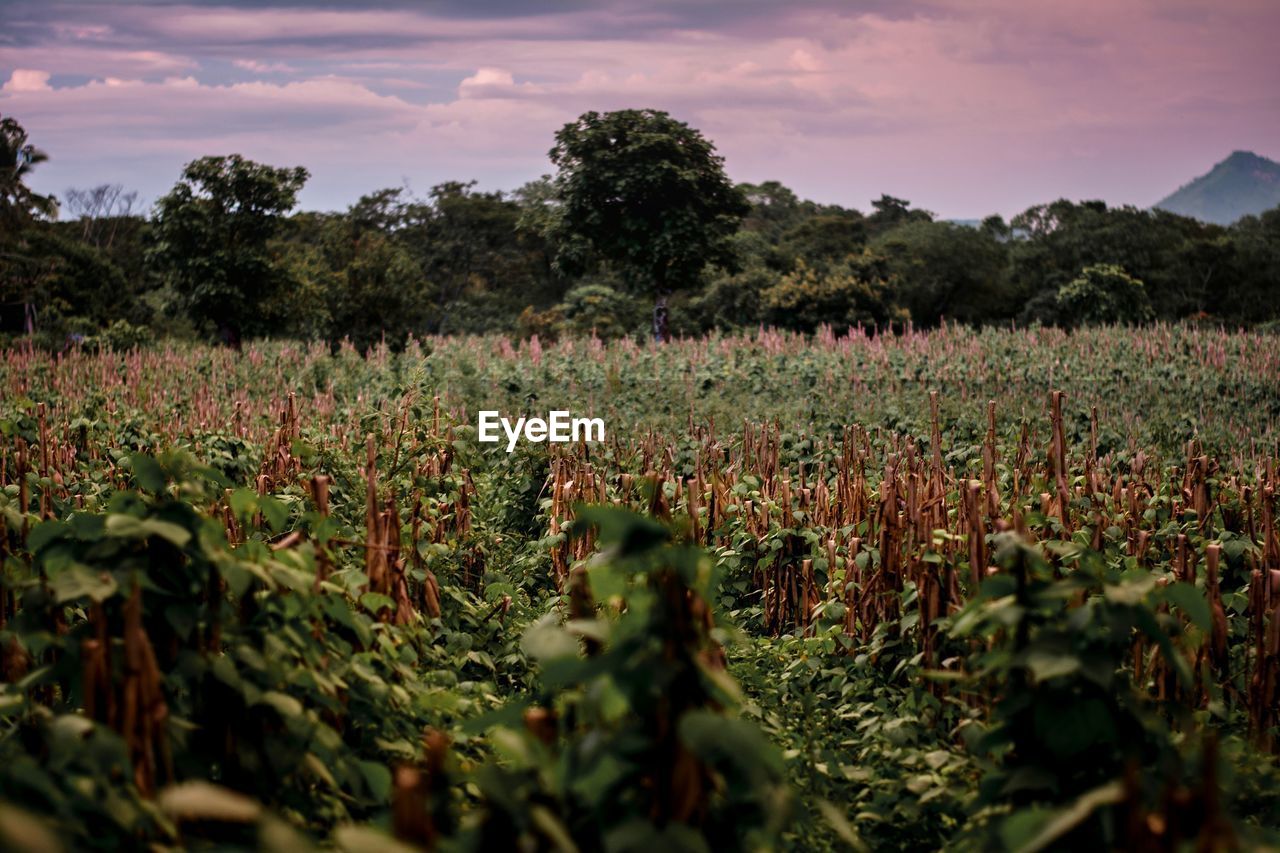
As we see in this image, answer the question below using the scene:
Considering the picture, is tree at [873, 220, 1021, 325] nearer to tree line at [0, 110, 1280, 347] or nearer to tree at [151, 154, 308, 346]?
tree line at [0, 110, 1280, 347]

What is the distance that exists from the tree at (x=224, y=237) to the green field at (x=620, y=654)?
857 inches

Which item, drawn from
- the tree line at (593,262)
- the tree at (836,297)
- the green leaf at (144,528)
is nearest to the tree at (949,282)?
the tree line at (593,262)

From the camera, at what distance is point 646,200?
31703 mm

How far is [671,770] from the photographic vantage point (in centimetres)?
197

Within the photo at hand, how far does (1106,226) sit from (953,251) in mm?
7456

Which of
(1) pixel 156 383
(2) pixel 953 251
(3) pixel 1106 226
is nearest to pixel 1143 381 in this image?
(1) pixel 156 383

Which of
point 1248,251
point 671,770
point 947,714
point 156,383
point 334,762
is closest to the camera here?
point 671,770

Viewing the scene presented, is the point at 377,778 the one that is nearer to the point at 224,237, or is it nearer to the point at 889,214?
the point at 224,237

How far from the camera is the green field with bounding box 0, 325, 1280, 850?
1.95 meters

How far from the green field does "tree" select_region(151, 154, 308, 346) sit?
2178 centimetres

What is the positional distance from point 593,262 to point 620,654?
3224 cm

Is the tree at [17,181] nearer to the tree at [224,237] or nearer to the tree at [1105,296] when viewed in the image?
the tree at [224,237]

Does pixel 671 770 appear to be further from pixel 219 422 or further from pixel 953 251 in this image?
pixel 953 251

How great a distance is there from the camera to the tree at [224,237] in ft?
98.0
